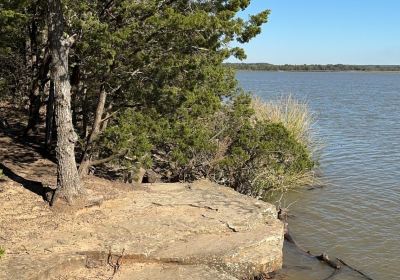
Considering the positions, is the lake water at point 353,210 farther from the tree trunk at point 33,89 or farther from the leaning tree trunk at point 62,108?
the tree trunk at point 33,89

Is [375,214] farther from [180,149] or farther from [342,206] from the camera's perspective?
[180,149]

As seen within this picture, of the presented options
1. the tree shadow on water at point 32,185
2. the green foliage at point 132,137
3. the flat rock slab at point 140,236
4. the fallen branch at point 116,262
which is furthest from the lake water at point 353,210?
the tree shadow on water at point 32,185

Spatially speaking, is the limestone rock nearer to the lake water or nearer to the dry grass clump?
the lake water

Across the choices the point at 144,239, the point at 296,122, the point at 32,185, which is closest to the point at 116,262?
the point at 144,239

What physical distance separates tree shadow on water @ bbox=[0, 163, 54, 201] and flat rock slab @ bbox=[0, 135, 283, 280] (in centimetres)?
8

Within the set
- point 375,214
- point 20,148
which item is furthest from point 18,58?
point 375,214

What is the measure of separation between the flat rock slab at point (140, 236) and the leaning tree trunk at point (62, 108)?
1.35 feet

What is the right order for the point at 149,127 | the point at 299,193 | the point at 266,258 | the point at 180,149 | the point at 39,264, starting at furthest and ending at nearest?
the point at 299,193 < the point at 180,149 < the point at 149,127 < the point at 266,258 < the point at 39,264

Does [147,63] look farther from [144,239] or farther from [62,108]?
[144,239]

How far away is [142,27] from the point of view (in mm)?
8180

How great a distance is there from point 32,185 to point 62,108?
6.40 ft

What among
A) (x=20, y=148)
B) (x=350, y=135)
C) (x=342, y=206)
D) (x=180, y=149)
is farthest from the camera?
(x=350, y=135)

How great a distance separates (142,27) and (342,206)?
24.6 ft

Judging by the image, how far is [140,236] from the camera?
7.31m
